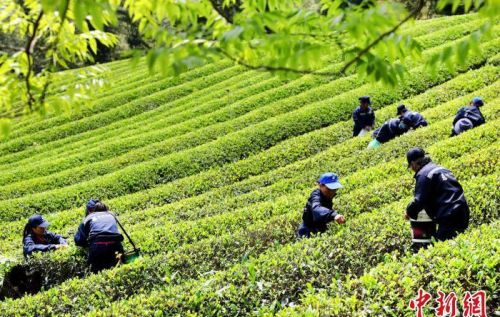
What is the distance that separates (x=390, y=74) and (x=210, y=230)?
7964 mm

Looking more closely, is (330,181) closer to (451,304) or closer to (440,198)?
(440,198)

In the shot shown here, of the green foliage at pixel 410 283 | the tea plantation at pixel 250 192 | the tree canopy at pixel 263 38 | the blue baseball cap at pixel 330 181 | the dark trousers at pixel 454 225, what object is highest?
the tree canopy at pixel 263 38

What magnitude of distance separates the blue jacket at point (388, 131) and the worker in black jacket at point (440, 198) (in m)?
7.65

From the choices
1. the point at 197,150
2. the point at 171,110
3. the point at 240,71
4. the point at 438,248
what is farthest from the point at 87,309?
the point at 240,71

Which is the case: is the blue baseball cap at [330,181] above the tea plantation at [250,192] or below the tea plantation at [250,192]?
above

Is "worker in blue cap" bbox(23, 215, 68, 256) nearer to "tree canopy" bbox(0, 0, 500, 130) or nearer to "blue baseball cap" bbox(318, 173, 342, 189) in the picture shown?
"blue baseball cap" bbox(318, 173, 342, 189)

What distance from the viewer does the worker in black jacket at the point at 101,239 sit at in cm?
911

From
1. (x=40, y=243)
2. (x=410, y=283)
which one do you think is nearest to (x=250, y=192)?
(x=40, y=243)

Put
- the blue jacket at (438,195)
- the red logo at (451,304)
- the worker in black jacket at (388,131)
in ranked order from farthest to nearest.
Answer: the worker in black jacket at (388,131)
the blue jacket at (438,195)
the red logo at (451,304)

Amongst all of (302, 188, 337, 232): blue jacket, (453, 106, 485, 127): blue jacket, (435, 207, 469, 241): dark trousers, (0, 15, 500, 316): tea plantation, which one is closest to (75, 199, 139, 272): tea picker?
(0, 15, 500, 316): tea plantation

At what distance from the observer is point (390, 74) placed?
3.17m

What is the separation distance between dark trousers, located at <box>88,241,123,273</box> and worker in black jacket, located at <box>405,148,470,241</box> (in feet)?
19.0

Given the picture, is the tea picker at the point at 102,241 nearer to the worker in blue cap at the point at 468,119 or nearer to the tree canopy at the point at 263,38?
the tree canopy at the point at 263,38

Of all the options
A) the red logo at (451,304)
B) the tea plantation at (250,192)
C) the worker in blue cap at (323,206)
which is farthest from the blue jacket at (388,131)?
the red logo at (451,304)
